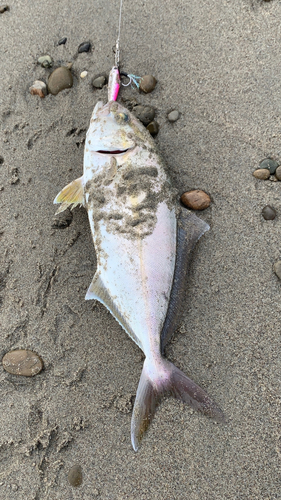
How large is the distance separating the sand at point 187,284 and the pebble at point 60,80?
73 mm

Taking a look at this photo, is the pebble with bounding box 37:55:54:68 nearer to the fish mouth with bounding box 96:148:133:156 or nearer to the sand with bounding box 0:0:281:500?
the sand with bounding box 0:0:281:500

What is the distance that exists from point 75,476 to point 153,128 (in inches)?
114

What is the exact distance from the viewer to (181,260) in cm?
238

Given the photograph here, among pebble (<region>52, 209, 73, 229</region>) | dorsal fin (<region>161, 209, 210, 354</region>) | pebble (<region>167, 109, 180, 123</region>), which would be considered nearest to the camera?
dorsal fin (<region>161, 209, 210, 354</region>)

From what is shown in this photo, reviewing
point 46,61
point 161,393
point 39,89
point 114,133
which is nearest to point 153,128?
point 114,133

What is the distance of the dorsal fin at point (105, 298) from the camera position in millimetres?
2271

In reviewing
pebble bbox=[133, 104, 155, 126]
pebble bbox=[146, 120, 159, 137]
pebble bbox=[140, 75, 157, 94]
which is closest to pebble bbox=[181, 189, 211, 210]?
pebble bbox=[146, 120, 159, 137]

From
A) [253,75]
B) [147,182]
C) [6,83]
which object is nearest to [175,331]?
[147,182]

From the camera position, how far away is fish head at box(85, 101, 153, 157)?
99.2 inches

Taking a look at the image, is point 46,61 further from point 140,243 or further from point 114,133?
point 140,243

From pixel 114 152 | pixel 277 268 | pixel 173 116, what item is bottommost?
pixel 277 268

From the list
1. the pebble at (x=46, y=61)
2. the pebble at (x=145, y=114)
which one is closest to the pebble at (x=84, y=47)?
the pebble at (x=46, y=61)

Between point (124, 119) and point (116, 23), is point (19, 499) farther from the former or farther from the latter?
point (116, 23)

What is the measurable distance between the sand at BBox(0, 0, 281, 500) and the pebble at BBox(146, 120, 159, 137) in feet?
0.29
